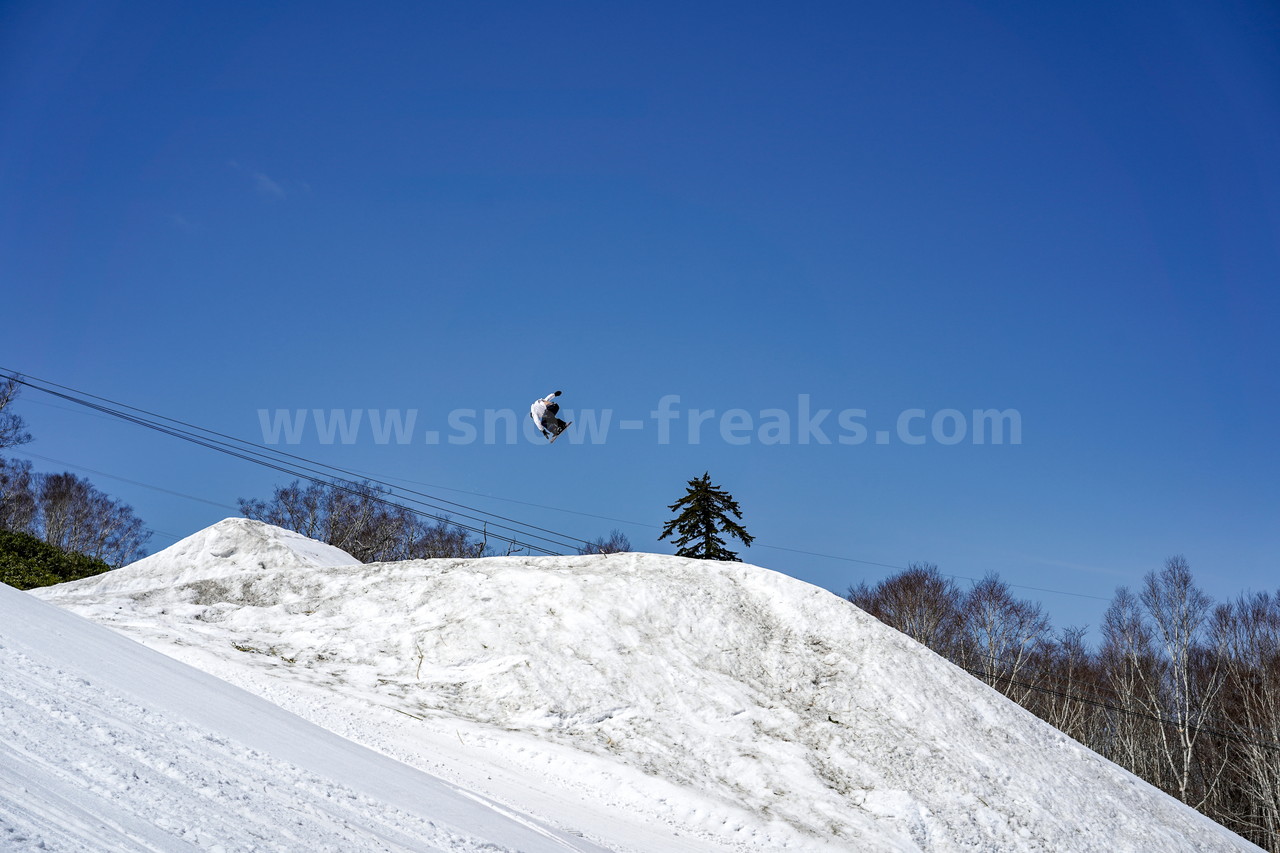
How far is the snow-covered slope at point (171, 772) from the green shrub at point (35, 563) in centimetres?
2384

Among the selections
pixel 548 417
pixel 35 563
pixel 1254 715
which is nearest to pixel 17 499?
pixel 35 563

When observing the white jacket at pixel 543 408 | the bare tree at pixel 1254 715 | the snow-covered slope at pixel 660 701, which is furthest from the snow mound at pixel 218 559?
the bare tree at pixel 1254 715

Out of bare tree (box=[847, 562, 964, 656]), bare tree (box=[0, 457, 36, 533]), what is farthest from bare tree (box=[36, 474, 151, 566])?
bare tree (box=[847, 562, 964, 656])

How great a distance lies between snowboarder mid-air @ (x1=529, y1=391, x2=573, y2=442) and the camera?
2103cm

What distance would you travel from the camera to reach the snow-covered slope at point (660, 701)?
10.4 m

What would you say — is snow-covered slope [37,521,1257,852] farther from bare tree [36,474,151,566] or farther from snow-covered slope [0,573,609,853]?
bare tree [36,474,151,566]

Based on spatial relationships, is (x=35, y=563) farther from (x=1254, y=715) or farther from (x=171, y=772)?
(x=1254, y=715)

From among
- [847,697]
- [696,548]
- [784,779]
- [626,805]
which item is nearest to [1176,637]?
[696,548]

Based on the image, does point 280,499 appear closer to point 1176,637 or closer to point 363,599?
point 363,599

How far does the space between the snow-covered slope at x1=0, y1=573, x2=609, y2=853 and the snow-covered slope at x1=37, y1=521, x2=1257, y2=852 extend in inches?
128

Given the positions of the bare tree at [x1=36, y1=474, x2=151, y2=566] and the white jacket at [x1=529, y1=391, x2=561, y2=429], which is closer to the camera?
the white jacket at [x1=529, y1=391, x2=561, y2=429]

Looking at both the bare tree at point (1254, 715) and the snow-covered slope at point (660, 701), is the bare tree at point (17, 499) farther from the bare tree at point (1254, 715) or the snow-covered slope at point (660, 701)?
the bare tree at point (1254, 715)

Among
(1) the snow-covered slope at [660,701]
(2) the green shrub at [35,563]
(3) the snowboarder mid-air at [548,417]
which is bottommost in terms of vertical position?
(2) the green shrub at [35,563]

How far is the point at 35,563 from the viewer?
27000mm
